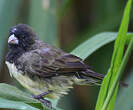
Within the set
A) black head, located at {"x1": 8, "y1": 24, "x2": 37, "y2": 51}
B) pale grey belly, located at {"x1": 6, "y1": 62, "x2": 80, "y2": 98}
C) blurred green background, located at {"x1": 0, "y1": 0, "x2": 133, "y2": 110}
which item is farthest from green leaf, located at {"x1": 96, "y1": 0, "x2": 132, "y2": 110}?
blurred green background, located at {"x1": 0, "y1": 0, "x2": 133, "y2": 110}

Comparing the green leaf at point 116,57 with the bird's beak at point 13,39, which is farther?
the bird's beak at point 13,39

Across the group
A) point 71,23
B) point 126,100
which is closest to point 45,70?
point 126,100

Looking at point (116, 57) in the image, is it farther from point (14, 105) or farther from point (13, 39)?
point (13, 39)

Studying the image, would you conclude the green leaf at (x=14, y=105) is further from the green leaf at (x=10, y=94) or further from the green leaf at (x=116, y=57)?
the green leaf at (x=116, y=57)

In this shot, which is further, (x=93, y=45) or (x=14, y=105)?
(x=93, y=45)

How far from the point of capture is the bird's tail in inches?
95.6

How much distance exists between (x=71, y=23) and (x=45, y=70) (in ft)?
5.59

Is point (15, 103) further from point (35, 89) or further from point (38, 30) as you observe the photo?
point (38, 30)

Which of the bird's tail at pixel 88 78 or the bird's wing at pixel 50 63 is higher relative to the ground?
the bird's wing at pixel 50 63

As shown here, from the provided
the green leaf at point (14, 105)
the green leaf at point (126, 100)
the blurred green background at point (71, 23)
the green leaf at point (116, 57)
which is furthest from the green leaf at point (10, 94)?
the green leaf at point (126, 100)

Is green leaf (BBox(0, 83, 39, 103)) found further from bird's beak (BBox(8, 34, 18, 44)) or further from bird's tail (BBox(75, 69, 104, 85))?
bird's beak (BBox(8, 34, 18, 44))

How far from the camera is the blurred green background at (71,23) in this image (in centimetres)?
308

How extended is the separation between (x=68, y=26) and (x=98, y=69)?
2.32 ft

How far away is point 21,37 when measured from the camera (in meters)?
2.85
